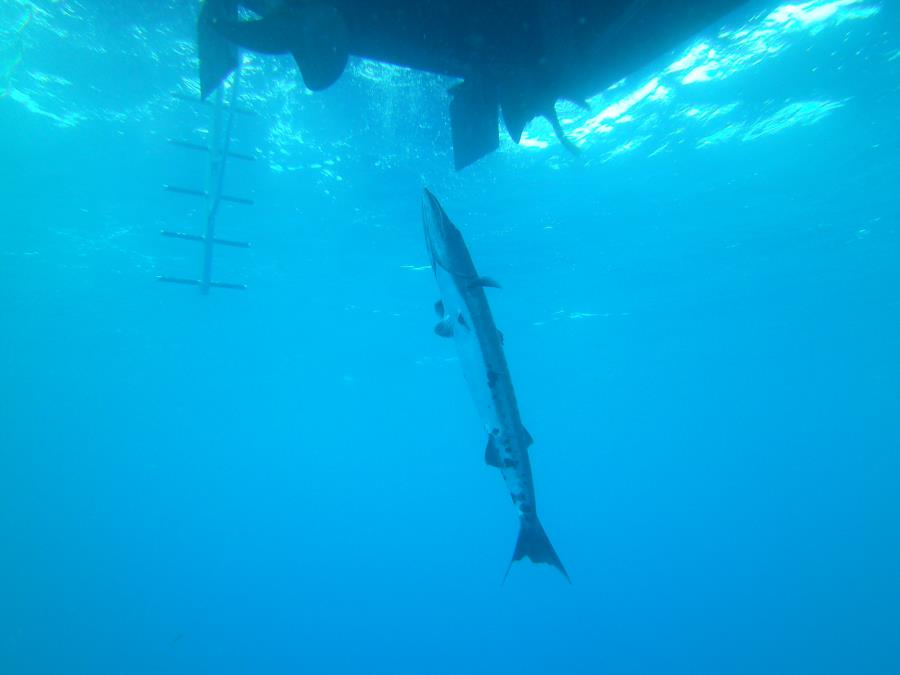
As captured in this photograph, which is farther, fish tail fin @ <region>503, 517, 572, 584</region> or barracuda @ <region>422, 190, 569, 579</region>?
fish tail fin @ <region>503, 517, 572, 584</region>

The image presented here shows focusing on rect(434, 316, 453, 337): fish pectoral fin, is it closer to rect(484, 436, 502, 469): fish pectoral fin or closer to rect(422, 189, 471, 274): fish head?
rect(422, 189, 471, 274): fish head

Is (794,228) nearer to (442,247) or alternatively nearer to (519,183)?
(519,183)

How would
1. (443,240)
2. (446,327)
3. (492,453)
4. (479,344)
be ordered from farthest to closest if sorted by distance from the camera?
(492,453) < (446,327) < (479,344) < (443,240)

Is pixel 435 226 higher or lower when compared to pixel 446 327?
higher

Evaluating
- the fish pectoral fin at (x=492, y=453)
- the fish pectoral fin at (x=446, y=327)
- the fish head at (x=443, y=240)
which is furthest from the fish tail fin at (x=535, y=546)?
the fish head at (x=443, y=240)

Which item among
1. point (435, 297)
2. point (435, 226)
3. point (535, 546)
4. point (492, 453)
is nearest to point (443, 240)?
point (435, 226)

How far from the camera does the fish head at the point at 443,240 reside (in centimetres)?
272

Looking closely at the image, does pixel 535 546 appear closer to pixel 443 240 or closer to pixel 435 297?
pixel 443 240

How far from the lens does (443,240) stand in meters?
2.72

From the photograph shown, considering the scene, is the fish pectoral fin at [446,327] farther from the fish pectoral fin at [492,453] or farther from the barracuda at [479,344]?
the fish pectoral fin at [492,453]

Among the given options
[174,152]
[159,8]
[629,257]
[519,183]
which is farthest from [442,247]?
[629,257]

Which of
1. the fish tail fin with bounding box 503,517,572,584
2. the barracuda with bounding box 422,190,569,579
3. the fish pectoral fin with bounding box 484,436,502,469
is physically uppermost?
the barracuda with bounding box 422,190,569,579

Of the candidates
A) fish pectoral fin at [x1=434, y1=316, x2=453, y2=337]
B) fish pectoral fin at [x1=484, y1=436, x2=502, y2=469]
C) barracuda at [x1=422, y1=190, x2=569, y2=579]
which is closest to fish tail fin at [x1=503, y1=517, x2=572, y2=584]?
barracuda at [x1=422, y1=190, x2=569, y2=579]

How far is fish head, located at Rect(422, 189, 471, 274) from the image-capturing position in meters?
2.72
